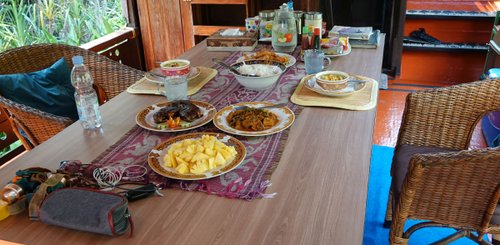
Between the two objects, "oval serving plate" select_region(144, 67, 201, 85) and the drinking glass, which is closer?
the drinking glass

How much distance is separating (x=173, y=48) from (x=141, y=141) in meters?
2.86

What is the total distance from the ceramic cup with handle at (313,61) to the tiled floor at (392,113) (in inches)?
48.9

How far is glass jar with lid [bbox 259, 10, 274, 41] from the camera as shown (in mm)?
2356

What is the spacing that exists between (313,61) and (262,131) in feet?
2.12

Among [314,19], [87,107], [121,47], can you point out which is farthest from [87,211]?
[121,47]

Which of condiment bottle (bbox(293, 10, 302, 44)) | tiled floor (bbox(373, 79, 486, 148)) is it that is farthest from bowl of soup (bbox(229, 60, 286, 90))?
tiled floor (bbox(373, 79, 486, 148))

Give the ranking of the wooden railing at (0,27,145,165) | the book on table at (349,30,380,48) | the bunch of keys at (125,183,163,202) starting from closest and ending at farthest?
the bunch of keys at (125,183,163,202)
the book on table at (349,30,380,48)
the wooden railing at (0,27,145,165)

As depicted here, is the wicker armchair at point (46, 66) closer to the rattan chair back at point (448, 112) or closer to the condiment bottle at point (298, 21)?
the condiment bottle at point (298, 21)

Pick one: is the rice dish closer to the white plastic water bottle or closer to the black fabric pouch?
the white plastic water bottle

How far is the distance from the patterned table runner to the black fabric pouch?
19cm

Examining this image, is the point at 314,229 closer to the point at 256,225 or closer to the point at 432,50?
the point at 256,225

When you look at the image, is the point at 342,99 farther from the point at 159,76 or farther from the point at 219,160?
the point at 159,76

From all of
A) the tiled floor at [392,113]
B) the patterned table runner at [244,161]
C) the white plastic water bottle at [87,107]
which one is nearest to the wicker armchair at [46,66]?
the white plastic water bottle at [87,107]

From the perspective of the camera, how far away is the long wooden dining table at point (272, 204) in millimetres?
879
